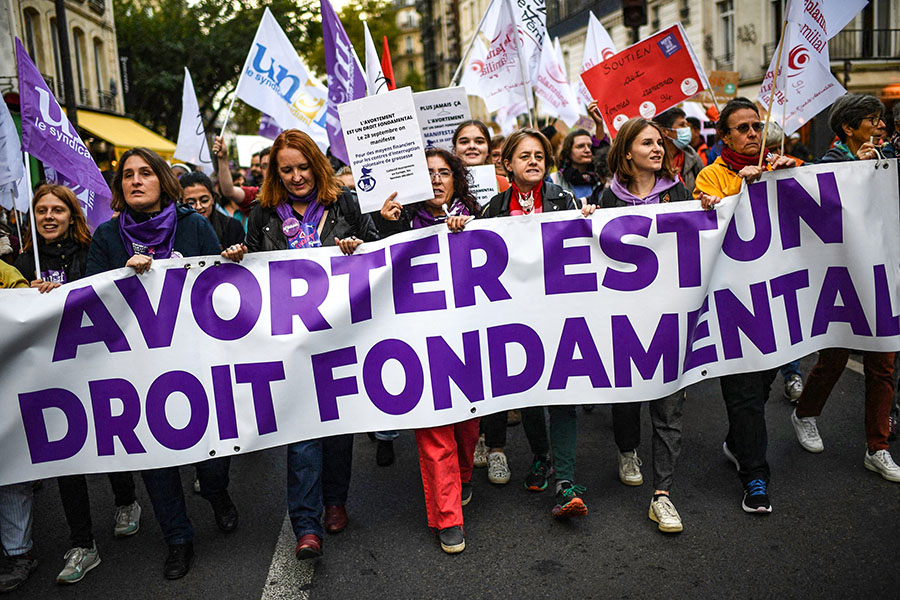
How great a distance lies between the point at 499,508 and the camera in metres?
4.18

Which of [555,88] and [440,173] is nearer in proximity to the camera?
[440,173]

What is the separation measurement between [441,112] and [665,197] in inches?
74.2

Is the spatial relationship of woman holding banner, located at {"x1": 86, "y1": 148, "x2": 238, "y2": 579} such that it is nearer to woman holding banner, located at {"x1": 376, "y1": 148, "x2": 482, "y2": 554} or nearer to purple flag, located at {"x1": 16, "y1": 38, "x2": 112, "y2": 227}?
purple flag, located at {"x1": 16, "y1": 38, "x2": 112, "y2": 227}

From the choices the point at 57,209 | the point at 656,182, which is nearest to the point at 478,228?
the point at 656,182

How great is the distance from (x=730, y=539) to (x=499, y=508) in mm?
1153

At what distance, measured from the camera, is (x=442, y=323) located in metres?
3.84

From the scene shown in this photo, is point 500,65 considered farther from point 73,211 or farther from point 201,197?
point 73,211

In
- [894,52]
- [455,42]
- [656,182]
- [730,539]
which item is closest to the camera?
[730,539]

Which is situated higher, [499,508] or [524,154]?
[524,154]

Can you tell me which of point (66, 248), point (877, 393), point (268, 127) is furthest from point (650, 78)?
point (66, 248)

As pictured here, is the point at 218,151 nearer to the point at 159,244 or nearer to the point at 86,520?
the point at 159,244

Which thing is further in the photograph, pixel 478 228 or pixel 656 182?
pixel 656 182

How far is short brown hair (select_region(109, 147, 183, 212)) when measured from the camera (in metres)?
3.90

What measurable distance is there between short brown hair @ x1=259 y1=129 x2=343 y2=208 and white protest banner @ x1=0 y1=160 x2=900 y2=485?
1.16ft
